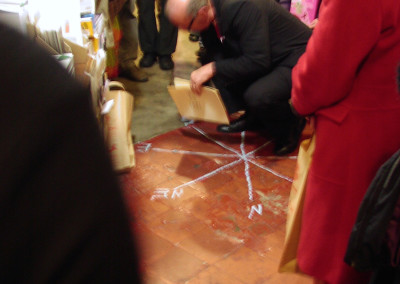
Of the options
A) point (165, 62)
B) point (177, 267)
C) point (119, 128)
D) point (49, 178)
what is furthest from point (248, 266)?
point (165, 62)

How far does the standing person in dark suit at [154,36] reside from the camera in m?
3.86

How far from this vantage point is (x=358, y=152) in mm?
1391

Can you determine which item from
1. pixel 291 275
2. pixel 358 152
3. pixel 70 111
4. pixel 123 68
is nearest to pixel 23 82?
pixel 70 111

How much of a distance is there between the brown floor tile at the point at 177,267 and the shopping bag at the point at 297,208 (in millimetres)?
398

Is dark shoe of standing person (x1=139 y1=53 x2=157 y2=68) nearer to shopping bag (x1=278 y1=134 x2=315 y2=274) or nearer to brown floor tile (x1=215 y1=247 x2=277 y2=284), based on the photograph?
brown floor tile (x1=215 y1=247 x2=277 y2=284)

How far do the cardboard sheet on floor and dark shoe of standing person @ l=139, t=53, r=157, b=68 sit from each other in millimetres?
1339

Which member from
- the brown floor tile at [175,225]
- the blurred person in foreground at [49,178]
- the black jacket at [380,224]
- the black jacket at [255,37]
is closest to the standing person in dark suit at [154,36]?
the black jacket at [255,37]

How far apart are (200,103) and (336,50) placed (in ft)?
4.71

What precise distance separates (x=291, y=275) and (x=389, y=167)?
947 mm

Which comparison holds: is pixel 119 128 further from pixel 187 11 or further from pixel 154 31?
pixel 154 31

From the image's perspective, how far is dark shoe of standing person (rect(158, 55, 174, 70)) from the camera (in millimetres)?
3971

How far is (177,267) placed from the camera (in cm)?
197

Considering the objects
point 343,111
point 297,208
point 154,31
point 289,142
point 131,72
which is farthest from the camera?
point 154,31

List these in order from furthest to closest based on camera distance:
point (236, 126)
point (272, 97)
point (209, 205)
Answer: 1. point (236, 126)
2. point (272, 97)
3. point (209, 205)
